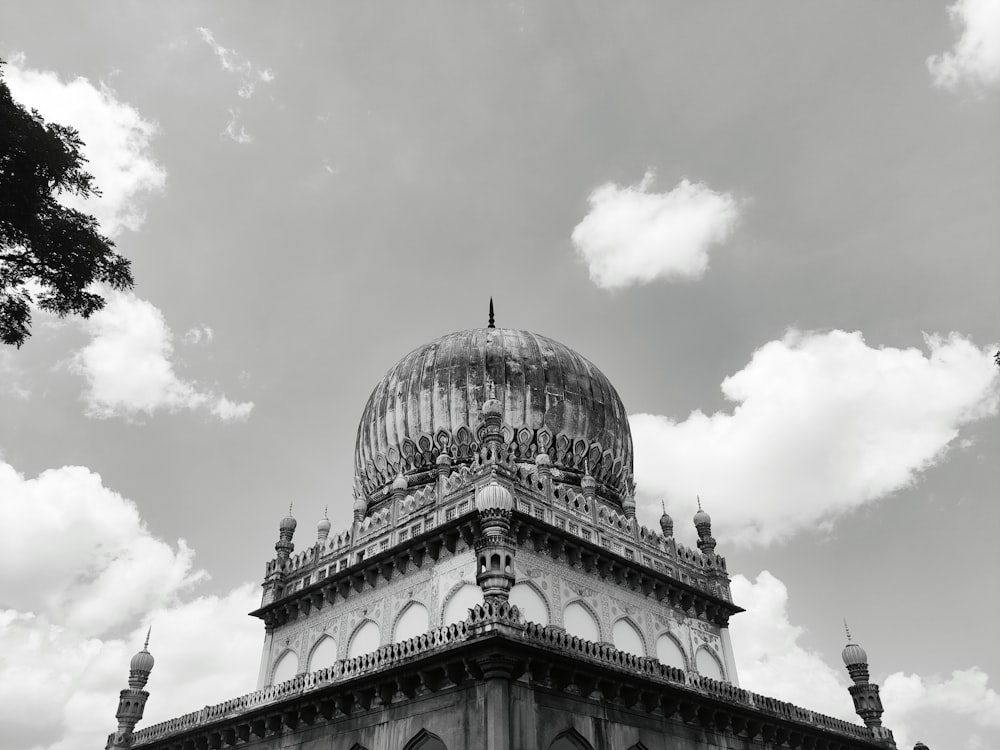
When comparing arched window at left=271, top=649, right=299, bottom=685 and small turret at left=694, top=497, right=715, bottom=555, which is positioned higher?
small turret at left=694, top=497, right=715, bottom=555

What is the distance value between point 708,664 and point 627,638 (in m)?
3.74

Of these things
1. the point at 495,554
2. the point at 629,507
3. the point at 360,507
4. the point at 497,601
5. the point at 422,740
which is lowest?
the point at 422,740

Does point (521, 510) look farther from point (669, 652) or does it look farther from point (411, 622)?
point (669, 652)

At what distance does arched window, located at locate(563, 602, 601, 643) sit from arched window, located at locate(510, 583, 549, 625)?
0.65 m

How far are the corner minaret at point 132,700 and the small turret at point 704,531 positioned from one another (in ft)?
58.4

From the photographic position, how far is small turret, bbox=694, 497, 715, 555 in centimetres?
2433

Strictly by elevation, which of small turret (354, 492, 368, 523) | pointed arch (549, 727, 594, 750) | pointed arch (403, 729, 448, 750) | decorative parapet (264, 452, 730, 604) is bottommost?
pointed arch (549, 727, 594, 750)

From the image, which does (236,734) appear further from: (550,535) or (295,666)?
(550,535)

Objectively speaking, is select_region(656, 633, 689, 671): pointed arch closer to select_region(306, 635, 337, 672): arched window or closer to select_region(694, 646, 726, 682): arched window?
select_region(694, 646, 726, 682): arched window

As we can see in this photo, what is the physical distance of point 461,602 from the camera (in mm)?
18031

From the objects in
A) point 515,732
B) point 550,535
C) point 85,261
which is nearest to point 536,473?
point 550,535

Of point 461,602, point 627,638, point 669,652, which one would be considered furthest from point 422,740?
point 669,652

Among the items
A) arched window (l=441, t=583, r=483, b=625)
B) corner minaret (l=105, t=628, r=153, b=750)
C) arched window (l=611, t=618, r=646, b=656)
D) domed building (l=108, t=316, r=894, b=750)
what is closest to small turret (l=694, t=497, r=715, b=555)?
domed building (l=108, t=316, r=894, b=750)

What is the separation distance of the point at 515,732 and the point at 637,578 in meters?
8.10
